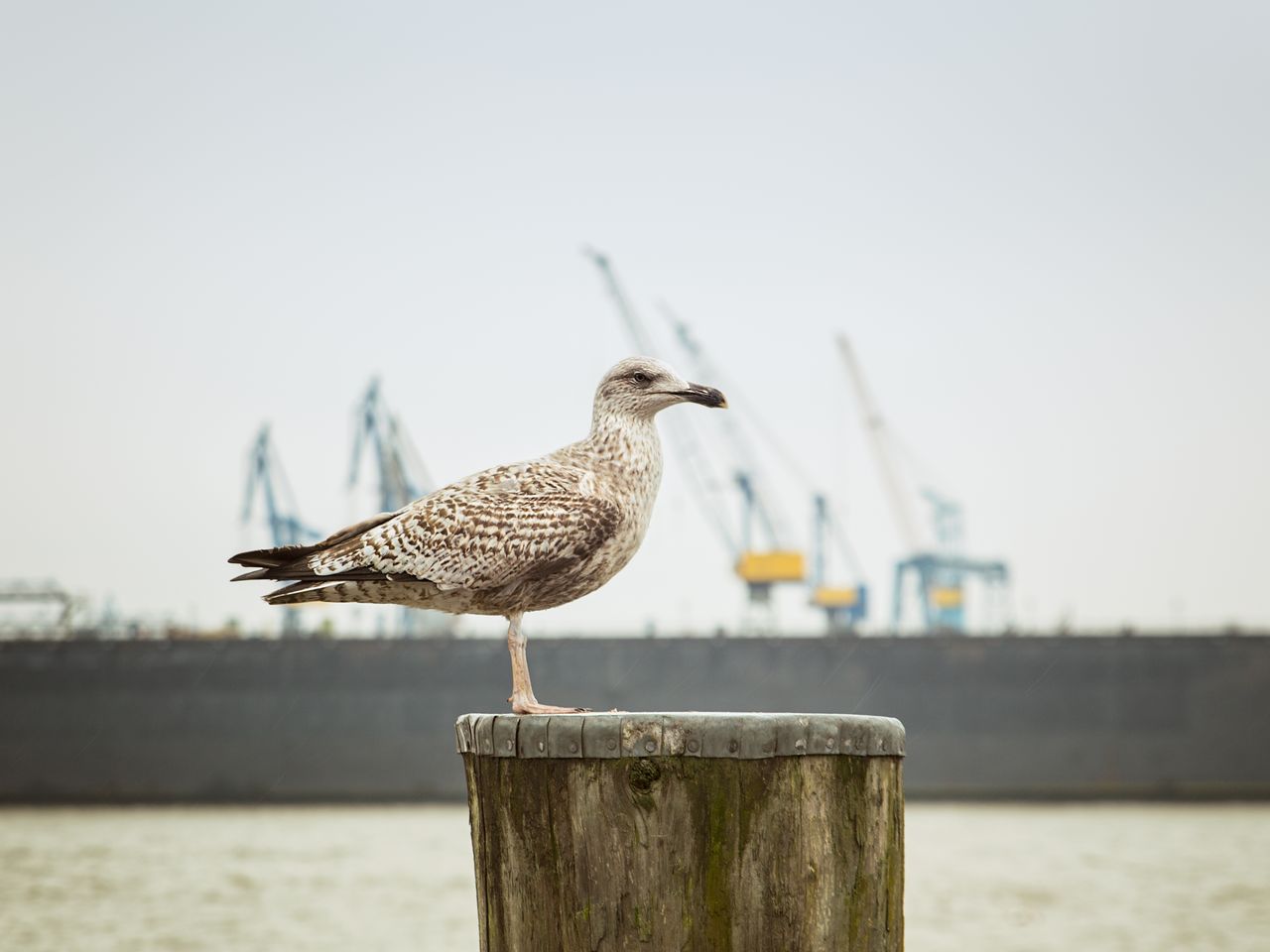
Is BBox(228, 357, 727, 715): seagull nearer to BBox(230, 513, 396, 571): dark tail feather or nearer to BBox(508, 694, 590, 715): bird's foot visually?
BBox(230, 513, 396, 571): dark tail feather

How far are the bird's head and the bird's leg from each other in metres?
0.78

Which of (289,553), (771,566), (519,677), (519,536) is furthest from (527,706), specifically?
(771,566)

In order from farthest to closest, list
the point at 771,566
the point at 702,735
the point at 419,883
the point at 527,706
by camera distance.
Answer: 1. the point at 771,566
2. the point at 419,883
3. the point at 527,706
4. the point at 702,735

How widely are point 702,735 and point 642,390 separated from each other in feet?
6.66

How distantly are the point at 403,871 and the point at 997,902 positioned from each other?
15.2m

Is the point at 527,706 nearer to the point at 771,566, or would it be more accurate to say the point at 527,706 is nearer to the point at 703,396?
the point at 703,396

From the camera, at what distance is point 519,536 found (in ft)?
17.4

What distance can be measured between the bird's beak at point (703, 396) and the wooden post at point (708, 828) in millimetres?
1914

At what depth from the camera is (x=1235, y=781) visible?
220 feet

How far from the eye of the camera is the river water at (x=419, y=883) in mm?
30234

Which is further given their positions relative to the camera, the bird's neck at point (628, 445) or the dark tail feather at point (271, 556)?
the bird's neck at point (628, 445)

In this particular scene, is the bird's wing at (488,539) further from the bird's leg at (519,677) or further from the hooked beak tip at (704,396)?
the hooked beak tip at (704,396)

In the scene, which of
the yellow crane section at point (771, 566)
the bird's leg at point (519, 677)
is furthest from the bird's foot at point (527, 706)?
the yellow crane section at point (771, 566)

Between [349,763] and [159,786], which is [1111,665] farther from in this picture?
[159,786]
